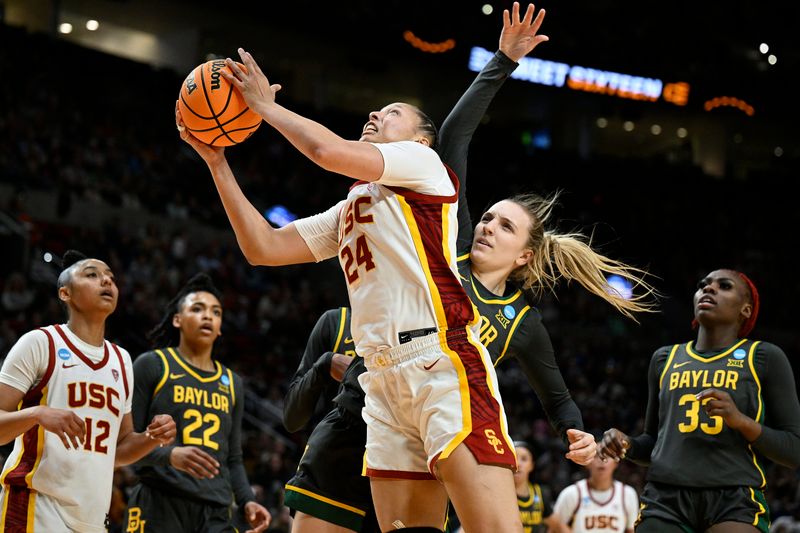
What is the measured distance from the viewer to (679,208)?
1096 inches

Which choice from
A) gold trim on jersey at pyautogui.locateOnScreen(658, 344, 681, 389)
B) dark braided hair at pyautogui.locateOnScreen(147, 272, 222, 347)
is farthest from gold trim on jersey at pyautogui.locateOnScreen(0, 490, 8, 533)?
gold trim on jersey at pyautogui.locateOnScreen(658, 344, 681, 389)

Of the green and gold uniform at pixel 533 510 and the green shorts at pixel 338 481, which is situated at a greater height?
the green shorts at pixel 338 481

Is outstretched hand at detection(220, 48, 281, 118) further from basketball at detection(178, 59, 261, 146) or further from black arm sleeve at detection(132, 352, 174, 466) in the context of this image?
black arm sleeve at detection(132, 352, 174, 466)

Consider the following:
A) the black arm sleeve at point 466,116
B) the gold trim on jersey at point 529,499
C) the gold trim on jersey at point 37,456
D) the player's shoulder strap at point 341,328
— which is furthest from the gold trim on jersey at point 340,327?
the gold trim on jersey at point 529,499

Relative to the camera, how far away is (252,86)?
3504 mm

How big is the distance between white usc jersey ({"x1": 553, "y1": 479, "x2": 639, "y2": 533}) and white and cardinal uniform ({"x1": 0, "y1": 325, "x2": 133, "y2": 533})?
516 cm

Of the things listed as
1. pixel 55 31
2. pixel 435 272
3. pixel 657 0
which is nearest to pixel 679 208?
pixel 657 0

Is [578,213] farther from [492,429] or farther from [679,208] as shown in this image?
[492,429]

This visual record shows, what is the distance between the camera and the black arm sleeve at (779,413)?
4.91m

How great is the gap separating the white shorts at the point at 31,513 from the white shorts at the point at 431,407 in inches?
85.7

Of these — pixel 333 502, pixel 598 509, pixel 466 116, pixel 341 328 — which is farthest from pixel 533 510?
pixel 466 116

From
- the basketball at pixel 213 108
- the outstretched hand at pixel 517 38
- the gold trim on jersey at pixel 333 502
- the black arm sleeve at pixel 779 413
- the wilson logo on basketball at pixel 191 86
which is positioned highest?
the outstretched hand at pixel 517 38

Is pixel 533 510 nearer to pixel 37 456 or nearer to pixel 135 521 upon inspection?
pixel 135 521

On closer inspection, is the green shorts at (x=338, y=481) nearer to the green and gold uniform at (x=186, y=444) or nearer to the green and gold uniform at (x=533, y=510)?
the green and gold uniform at (x=186, y=444)
